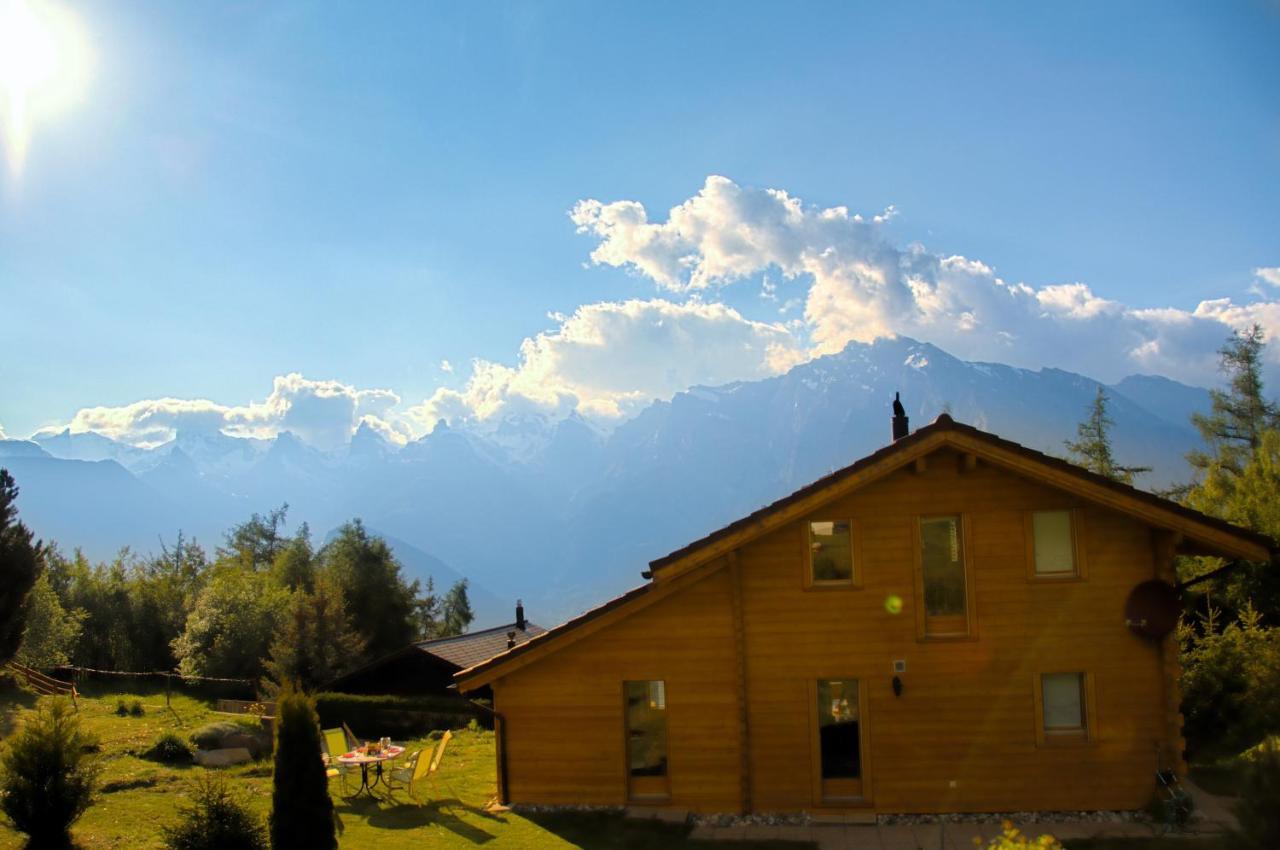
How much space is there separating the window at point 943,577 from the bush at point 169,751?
16181 mm

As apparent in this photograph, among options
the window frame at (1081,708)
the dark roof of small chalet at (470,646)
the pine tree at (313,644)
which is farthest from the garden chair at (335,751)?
the pine tree at (313,644)

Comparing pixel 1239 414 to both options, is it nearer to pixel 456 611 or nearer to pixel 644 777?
pixel 644 777

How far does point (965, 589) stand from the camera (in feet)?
48.3

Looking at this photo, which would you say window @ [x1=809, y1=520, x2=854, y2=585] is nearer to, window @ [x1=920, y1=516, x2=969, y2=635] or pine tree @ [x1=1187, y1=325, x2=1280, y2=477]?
window @ [x1=920, y1=516, x2=969, y2=635]

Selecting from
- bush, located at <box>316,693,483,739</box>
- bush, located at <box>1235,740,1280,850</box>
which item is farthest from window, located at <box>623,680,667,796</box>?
bush, located at <box>316,693,483,739</box>

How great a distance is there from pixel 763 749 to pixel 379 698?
2305 cm

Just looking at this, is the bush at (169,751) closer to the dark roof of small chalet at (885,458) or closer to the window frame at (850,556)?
the dark roof of small chalet at (885,458)

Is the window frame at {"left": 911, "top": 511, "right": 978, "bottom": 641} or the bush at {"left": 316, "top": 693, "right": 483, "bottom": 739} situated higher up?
the window frame at {"left": 911, "top": 511, "right": 978, "bottom": 641}

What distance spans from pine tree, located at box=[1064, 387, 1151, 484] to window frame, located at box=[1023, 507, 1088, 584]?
37321 millimetres

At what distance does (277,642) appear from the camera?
41.0m

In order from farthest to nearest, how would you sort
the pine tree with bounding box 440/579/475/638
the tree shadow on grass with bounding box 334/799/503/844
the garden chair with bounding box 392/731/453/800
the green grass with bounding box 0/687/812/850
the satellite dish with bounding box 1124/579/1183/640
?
1. the pine tree with bounding box 440/579/475/638
2. the garden chair with bounding box 392/731/453/800
3. the satellite dish with bounding box 1124/579/1183/640
4. the tree shadow on grass with bounding box 334/799/503/844
5. the green grass with bounding box 0/687/812/850

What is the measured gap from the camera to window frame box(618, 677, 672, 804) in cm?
1502

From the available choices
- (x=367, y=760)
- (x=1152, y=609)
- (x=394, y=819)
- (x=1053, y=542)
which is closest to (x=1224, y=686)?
(x=1152, y=609)

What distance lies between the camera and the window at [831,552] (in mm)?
15016
